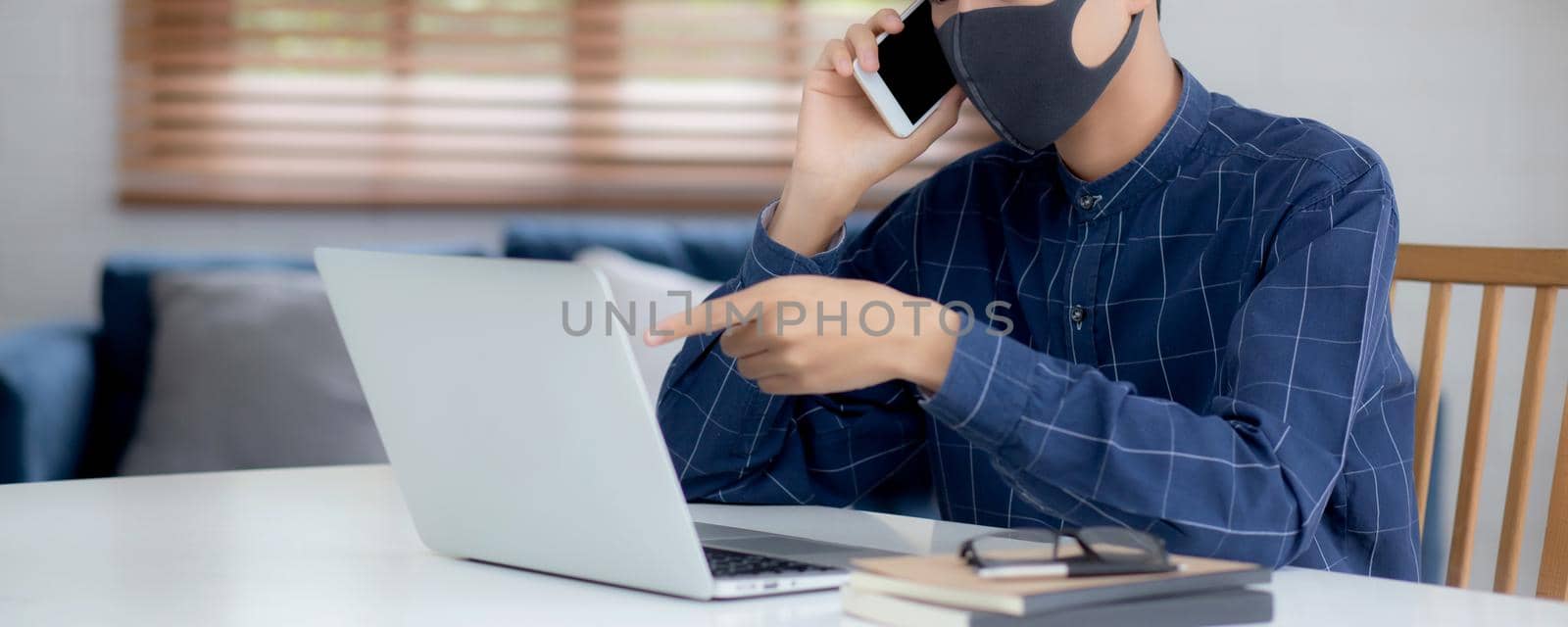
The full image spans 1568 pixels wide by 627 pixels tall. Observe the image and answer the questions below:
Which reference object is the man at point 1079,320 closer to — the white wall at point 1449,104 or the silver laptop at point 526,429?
the silver laptop at point 526,429

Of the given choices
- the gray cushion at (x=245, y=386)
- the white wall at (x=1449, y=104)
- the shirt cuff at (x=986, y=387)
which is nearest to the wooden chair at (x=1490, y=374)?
the shirt cuff at (x=986, y=387)

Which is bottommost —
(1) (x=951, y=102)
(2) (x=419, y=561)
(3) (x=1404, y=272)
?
(2) (x=419, y=561)

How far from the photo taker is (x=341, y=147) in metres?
2.87

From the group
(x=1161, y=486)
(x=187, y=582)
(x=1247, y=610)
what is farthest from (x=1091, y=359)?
(x=187, y=582)

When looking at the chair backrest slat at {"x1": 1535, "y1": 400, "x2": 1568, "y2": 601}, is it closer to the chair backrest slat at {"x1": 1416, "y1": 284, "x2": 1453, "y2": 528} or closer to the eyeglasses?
the chair backrest slat at {"x1": 1416, "y1": 284, "x2": 1453, "y2": 528}

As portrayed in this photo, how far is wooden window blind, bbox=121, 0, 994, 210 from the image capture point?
280cm

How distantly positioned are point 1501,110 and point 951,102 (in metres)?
1.17

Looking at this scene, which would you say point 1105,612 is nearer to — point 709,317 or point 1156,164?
point 709,317

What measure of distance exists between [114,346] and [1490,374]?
2263 mm

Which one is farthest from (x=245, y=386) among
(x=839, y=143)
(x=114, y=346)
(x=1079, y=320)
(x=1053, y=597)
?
(x=1053, y=597)

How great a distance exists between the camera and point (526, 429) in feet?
2.34

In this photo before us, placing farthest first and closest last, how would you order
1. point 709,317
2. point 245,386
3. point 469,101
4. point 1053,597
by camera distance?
point 469,101 < point 245,386 < point 709,317 < point 1053,597

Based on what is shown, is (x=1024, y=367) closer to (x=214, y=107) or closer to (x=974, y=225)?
(x=974, y=225)

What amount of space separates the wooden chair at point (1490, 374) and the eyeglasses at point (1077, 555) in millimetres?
515
